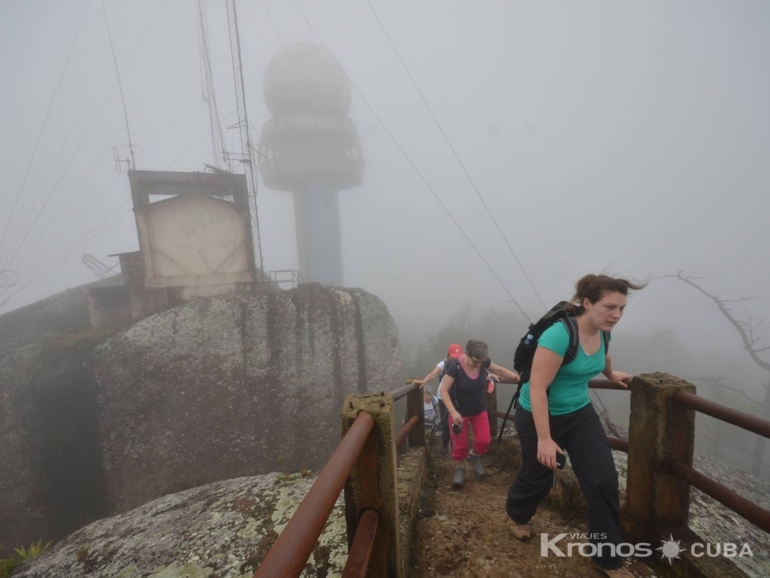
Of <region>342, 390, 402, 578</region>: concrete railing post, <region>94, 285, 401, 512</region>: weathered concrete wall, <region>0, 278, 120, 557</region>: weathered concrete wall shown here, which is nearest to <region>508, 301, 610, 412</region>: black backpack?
<region>342, 390, 402, 578</region>: concrete railing post

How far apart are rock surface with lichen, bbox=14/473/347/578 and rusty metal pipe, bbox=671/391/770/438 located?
2.76 metres

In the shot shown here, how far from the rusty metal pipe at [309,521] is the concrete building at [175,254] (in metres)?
16.1

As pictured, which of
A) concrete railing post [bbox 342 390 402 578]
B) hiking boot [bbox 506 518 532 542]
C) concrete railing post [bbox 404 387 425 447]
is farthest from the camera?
concrete railing post [bbox 404 387 425 447]

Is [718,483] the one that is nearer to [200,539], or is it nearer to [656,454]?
[656,454]

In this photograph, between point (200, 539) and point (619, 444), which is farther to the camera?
point (200, 539)

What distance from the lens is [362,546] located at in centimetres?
160

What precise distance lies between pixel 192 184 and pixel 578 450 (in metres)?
20.0

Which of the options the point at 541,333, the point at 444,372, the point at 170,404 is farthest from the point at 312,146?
the point at 541,333

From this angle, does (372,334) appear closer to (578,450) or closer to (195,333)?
(195,333)

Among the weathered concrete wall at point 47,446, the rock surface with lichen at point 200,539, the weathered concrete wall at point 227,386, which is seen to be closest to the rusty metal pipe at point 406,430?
the rock surface with lichen at point 200,539

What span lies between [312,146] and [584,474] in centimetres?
4141

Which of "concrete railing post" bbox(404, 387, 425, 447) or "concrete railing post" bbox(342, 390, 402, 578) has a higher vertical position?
"concrete railing post" bbox(342, 390, 402, 578)

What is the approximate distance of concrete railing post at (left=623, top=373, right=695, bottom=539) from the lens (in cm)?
243

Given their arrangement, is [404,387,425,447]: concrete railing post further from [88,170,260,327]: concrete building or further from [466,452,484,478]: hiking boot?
[88,170,260,327]: concrete building
